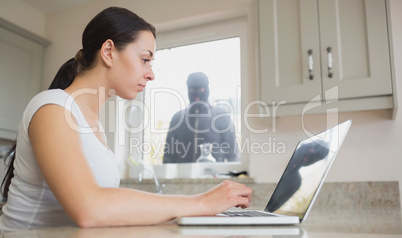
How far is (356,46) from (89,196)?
1656 mm

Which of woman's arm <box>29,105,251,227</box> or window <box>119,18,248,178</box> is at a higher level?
window <box>119,18,248,178</box>

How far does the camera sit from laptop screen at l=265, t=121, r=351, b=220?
988mm

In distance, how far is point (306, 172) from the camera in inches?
44.6

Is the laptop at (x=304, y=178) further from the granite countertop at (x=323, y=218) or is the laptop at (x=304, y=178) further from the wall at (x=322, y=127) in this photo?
the wall at (x=322, y=127)

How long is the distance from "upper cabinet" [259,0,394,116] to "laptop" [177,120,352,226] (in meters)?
0.79

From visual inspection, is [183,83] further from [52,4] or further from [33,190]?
[33,190]

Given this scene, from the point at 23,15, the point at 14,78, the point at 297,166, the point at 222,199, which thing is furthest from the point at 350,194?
the point at 23,15

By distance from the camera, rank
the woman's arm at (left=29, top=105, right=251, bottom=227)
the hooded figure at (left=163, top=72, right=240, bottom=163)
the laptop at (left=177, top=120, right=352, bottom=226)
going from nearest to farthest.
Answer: the woman's arm at (left=29, top=105, right=251, bottom=227) < the laptop at (left=177, top=120, right=352, bottom=226) < the hooded figure at (left=163, top=72, right=240, bottom=163)

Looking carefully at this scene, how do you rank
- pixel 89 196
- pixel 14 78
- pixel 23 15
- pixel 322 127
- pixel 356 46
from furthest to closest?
pixel 23 15, pixel 14 78, pixel 322 127, pixel 356 46, pixel 89 196

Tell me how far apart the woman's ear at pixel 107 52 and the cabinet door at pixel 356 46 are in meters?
1.23

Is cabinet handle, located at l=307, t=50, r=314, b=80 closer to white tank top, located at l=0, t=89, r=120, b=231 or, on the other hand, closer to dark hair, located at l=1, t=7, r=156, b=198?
dark hair, located at l=1, t=7, r=156, b=198

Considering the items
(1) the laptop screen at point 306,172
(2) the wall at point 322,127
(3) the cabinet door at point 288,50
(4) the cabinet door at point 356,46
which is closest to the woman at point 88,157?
(1) the laptop screen at point 306,172

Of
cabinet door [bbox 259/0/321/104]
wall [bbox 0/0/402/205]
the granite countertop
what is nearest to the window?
wall [bbox 0/0/402/205]

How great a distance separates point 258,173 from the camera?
244 cm
